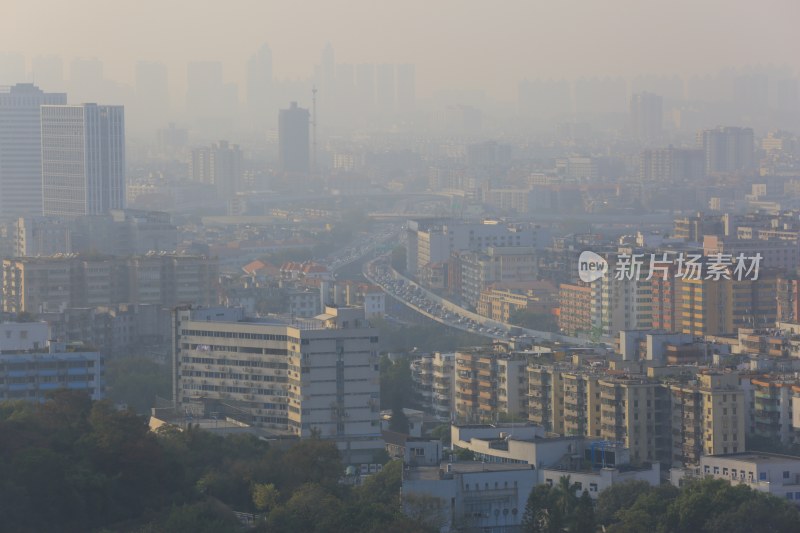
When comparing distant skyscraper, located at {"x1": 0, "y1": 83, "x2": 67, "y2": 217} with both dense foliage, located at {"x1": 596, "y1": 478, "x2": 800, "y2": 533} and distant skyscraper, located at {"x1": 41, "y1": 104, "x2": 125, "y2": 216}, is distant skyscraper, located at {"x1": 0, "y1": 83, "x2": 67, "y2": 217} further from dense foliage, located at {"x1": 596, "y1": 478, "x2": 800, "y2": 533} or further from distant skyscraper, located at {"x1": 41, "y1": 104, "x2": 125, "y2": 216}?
dense foliage, located at {"x1": 596, "y1": 478, "x2": 800, "y2": 533}

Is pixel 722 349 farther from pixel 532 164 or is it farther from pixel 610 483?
pixel 532 164

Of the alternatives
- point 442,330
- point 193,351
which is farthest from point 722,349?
point 442,330

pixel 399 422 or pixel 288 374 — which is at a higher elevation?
pixel 288 374

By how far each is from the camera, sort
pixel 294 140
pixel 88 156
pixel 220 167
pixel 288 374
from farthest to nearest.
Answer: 1. pixel 294 140
2. pixel 220 167
3. pixel 88 156
4. pixel 288 374

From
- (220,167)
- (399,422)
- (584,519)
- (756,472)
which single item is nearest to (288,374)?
(399,422)

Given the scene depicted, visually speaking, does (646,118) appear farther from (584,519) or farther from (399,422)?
(584,519)

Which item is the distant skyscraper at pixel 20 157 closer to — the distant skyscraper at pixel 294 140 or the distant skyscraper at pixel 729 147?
the distant skyscraper at pixel 729 147
